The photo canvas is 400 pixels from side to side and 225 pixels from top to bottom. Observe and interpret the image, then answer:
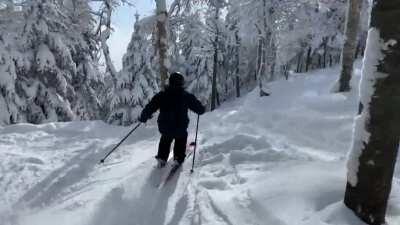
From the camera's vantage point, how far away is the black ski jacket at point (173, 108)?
7387 millimetres

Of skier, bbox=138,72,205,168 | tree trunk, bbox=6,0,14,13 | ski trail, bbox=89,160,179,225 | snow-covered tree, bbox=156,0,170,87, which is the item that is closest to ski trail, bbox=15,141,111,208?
ski trail, bbox=89,160,179,225

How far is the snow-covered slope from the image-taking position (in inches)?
206

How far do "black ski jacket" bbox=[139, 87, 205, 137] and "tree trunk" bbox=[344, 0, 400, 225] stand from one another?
337 cm

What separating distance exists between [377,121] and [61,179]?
4947 mm

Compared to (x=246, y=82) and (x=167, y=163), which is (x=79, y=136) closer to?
(x=167, y=163)

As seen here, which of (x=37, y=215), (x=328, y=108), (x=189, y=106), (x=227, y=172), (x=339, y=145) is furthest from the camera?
(x=328, y=108)

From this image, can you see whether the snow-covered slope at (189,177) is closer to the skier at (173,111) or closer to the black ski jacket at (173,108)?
the skier at (173,111)

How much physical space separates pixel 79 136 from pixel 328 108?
6.25 metres

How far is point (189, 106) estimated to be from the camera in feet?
24.5

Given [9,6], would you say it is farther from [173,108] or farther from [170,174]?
[170,174]

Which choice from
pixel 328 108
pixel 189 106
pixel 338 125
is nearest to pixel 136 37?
pixel 328 108

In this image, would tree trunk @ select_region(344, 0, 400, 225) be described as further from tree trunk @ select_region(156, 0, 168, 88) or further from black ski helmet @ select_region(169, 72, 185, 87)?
tree trunk @ select_region(156, 0, 168, 88)

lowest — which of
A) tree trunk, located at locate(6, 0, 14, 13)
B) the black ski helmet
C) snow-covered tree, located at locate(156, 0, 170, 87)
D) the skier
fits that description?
the skier

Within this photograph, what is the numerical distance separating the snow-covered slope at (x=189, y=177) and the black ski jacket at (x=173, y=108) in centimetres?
64
